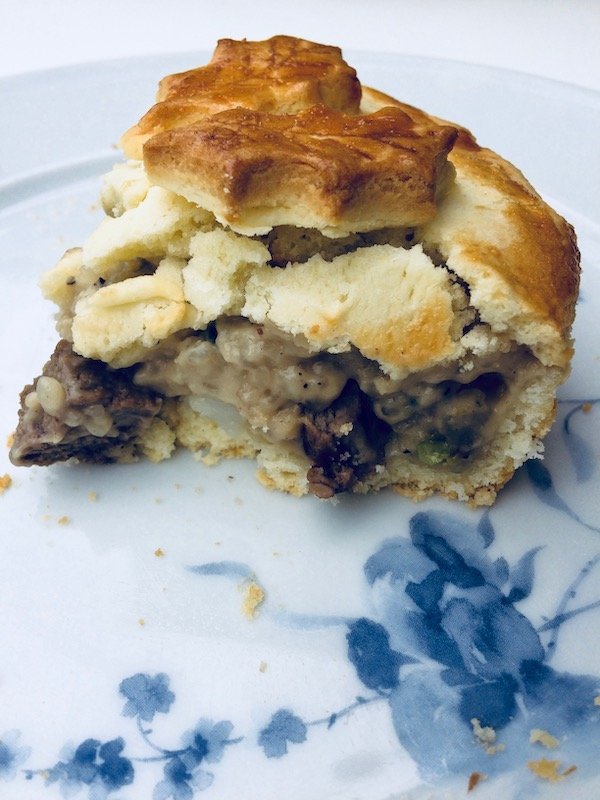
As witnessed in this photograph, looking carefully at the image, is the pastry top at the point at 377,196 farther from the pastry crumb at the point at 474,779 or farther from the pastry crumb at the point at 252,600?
the pastry crumb at the point at 474,779

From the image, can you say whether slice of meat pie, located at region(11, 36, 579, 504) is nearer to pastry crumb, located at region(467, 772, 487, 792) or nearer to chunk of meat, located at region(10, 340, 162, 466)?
chunk of meat, located at region(10, 340, 162, 466)

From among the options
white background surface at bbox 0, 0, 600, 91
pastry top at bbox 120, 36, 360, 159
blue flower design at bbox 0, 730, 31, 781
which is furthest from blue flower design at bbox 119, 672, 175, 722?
white background surface at bbox 0, 0, 600, 91

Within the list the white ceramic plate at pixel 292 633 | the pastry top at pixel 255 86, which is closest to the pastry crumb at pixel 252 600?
the white ceramic plate at pixel 292 633

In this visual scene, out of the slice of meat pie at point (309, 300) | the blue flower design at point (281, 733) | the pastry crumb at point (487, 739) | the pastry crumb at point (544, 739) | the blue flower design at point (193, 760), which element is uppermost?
the slice of meat pie at point (309, 300)

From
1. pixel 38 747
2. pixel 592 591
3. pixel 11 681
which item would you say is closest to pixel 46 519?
pixel 11 681

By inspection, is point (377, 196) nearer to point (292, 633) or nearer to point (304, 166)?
point (304, 166)

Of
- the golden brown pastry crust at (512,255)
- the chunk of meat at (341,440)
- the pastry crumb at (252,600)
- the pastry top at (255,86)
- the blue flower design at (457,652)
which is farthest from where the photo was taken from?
the pastry top at (255,86)
